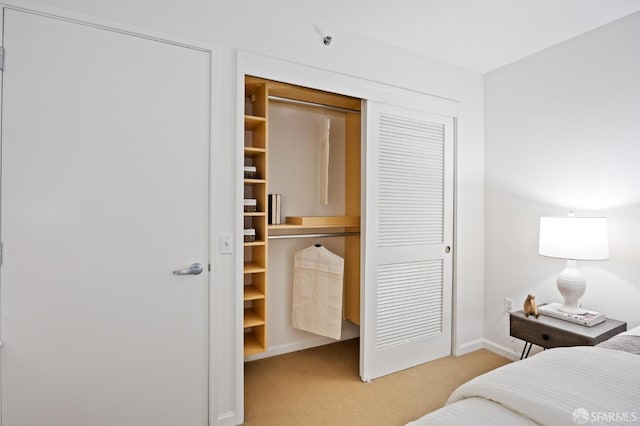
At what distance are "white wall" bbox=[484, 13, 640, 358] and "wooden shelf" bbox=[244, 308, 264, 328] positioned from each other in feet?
6.74

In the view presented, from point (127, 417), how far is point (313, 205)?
6.25 feet

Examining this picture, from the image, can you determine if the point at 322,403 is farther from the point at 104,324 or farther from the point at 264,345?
the point at 104,324

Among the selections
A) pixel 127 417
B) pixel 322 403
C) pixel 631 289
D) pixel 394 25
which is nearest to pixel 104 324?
pixel 127 417

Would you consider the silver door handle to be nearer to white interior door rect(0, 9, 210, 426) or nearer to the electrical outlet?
white interior door rect(0, 9, 210, 426)

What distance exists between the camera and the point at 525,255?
2.69 m

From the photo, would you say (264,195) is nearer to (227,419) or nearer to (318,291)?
(318,291)

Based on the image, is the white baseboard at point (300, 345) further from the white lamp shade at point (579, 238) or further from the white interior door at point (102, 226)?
the white lamp shade at point (579, 238)

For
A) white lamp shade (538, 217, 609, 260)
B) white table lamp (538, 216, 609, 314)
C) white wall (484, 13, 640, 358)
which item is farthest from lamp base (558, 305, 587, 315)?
white lamp shade (538, 217, 609, 260)

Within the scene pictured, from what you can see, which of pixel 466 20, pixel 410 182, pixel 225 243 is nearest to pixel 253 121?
pixel 225 243

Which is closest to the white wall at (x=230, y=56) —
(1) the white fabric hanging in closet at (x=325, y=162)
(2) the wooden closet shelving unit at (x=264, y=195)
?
(2) the wooden closet shelving unit at (x=264, y=195)

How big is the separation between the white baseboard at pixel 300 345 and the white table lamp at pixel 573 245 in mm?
1709

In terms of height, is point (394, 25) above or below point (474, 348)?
above

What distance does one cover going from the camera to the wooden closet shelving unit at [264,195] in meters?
2.23

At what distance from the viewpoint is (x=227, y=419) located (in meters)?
1.91
